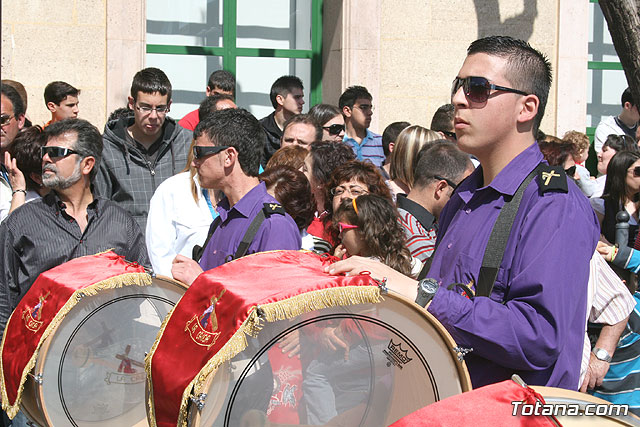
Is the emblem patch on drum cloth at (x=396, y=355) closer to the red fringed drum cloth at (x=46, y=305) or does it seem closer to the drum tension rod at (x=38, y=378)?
the red fringed drum cloth at (x=46, y=305)

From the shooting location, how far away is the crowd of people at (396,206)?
7.67 feet

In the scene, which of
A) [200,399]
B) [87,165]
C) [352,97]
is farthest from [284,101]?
[200,399]

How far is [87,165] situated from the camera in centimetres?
468

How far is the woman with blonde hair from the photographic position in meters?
6.02

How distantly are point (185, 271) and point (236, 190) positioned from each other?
841 millimetres

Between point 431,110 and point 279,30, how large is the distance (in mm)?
2069

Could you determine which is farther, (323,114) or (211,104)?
(323,114)

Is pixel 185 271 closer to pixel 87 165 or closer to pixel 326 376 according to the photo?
pixel 326 376

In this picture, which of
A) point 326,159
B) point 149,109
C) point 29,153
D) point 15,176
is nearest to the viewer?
point 29,153

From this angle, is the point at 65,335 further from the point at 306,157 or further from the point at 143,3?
the point at 143,3

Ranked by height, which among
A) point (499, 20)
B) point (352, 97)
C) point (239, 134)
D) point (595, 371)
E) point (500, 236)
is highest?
point (499, 20)

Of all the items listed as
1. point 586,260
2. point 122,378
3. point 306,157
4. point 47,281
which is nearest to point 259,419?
point 586,260

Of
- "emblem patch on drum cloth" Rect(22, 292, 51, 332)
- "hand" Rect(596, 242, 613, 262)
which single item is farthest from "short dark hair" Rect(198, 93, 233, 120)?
"emblem patch on drum cloth" Rect(22, 292, 51, 332)

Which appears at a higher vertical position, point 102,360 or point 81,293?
point 81,293
